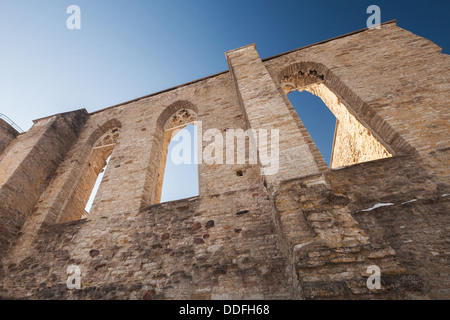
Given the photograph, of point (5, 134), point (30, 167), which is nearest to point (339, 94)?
point (30, 167)

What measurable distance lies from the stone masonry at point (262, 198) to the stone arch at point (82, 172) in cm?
4

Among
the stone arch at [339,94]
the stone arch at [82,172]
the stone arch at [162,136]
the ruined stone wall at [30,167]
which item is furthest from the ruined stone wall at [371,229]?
the ruined stone wall at [30,167]

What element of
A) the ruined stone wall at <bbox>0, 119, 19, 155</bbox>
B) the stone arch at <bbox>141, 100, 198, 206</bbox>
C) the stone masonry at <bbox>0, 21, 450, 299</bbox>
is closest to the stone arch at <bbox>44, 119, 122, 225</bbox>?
the stone masonry at <bbox>0, 21, 450, 299</bbox>

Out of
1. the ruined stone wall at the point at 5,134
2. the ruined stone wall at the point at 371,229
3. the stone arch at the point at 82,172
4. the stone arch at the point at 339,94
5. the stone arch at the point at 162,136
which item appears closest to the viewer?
the ruined stone wall at the point at 371,229

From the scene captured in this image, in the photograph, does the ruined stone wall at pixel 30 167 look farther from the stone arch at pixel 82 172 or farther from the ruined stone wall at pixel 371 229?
the ruined stone wall at pixel 371 229

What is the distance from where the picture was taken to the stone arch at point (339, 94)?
3869mm

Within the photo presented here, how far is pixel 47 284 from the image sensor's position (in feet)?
12.0

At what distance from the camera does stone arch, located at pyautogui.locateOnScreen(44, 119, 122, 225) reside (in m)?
5.25

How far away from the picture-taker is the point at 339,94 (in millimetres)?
5336

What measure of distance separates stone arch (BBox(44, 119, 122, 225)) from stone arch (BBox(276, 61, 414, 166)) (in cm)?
595

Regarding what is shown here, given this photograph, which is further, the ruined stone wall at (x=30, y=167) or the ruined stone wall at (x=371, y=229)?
the ruined stone wall at (x=30, y=167)

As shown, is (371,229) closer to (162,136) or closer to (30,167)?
(162,136)

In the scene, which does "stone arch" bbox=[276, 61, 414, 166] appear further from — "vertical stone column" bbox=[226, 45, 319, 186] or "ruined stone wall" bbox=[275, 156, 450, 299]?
"vertical stone column" bbox=[226, 45, 319, 186]

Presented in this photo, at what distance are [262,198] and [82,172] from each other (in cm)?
558
